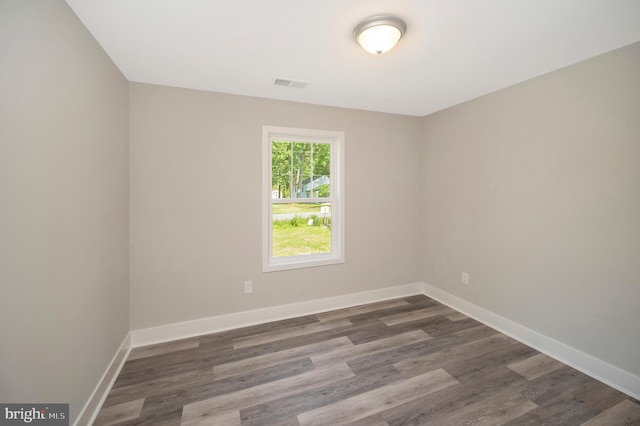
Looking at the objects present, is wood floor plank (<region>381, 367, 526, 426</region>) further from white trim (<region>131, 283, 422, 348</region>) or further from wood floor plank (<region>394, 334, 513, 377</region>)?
white trim (<region>131, 283, 422, 348</region>)

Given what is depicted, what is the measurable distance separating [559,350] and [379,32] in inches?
118

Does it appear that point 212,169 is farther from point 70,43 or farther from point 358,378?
point 358,378

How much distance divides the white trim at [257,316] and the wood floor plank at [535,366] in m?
1.57

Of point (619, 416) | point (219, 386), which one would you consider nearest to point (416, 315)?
point (619, 416)

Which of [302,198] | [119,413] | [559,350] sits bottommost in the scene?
[119,413]

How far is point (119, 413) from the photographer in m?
1.74

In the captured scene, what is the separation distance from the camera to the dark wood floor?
5.66 ft

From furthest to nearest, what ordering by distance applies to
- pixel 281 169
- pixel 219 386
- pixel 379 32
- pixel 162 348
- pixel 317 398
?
1. pixel 281 169
2. pixel 162 348
3. pixel 219 386
4. pixel 317 398
5. pixel 379 32

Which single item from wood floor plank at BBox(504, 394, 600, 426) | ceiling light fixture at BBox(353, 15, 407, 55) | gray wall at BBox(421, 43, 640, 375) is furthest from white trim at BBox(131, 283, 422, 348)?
ceiling light fixture at BBox(353, 15, 407, 55)

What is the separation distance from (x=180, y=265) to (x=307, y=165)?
1.79m

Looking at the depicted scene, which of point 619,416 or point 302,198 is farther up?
point 302,198

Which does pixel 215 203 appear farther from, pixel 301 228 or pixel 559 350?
pixel 559 350

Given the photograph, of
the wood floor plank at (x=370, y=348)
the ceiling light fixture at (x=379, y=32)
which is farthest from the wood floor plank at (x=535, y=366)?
the ceiling light fixture at (x=379, y=32)

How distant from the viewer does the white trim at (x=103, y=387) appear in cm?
162
